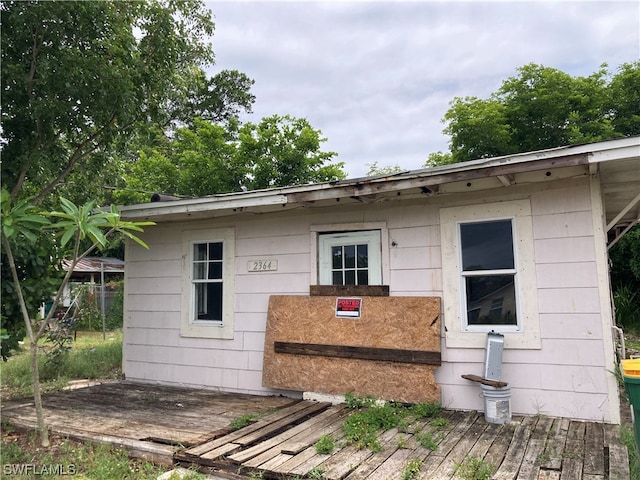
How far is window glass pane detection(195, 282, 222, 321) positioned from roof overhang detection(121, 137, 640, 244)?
3.49 ft

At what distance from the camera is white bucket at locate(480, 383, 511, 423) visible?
4.23 metres

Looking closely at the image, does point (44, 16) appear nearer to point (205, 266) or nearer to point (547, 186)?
point (205, 266)

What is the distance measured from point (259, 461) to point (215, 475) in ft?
1.14

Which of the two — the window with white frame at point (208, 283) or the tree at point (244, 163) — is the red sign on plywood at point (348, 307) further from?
the tree at point (244, 163)

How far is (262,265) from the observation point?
19.9 ft

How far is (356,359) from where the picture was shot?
5141 mm

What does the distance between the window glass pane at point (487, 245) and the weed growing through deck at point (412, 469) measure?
2.27 meters

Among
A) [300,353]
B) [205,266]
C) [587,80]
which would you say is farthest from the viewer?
[587,80]

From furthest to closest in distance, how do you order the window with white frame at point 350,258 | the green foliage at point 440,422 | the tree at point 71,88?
1. the window with white frame at point 350,258
2. the tree at point 71,88
3. the green foliage at point 440,422

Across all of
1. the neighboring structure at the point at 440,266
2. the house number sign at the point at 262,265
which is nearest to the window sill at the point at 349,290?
the neighboring structure at the point at 440,266

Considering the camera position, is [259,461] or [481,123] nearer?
[259,461]

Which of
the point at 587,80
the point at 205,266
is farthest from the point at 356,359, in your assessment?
the point at 587,80

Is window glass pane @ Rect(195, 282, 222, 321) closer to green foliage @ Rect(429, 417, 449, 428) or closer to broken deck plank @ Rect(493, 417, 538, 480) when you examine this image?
green foliage @ Rect(429, 417, 449, 428)

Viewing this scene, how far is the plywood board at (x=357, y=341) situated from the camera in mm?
4828
